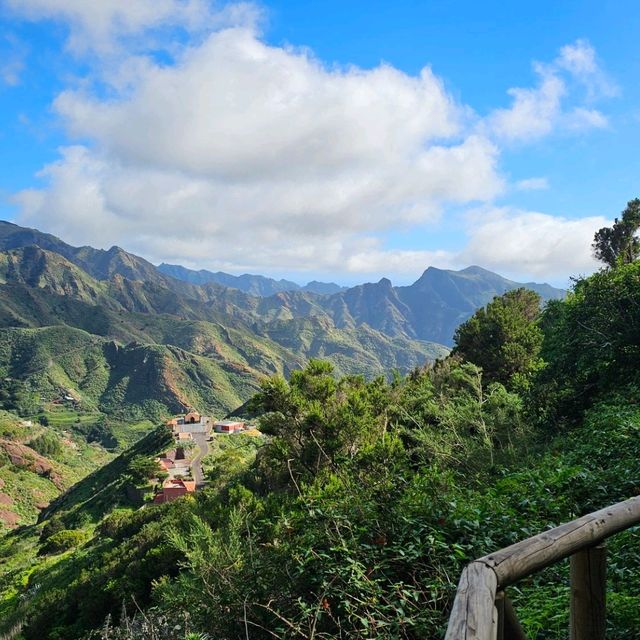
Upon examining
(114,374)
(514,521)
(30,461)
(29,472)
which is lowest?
(29,472)

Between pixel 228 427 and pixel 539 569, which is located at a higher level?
pixel 539 569

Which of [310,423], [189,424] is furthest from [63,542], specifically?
[189,424]

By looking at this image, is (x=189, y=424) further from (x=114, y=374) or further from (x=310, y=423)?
(x=114, y=374)

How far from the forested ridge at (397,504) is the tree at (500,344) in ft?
0.33

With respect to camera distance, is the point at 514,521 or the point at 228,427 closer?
the point at 514,521

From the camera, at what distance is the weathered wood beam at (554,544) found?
178 cm

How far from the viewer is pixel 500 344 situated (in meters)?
25.0

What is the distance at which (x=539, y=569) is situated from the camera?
1843mm

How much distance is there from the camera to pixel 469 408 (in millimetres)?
12836

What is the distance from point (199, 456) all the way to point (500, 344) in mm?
52471

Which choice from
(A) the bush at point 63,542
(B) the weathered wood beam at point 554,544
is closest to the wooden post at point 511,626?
(B) the weathered wood beam at point 554,544

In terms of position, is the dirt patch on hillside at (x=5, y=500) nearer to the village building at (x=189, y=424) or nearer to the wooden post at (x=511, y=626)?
the village building at (x=189, y=424)

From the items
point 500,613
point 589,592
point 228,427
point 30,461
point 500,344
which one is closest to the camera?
point 500,613

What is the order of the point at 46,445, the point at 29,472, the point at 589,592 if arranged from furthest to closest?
the point at 46,445 < the point at 29,472 < the point at 589,592
